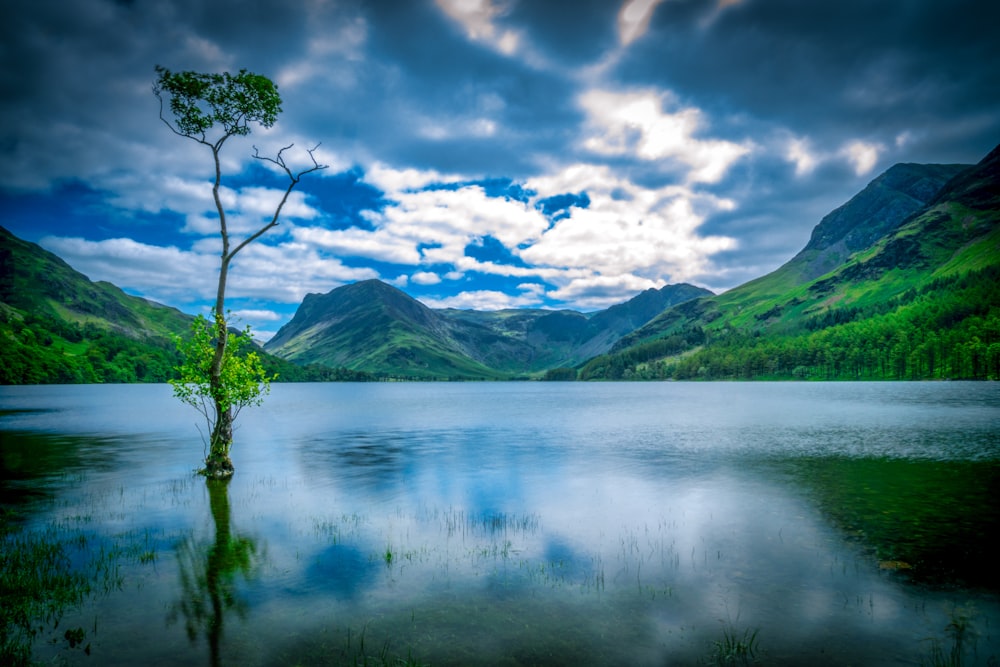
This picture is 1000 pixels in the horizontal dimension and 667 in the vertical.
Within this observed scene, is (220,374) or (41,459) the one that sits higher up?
(220,374)

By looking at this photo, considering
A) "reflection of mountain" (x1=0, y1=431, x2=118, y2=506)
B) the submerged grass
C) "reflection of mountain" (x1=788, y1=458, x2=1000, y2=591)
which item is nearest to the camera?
the submerged grass

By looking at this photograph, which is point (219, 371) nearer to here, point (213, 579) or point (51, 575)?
point (51, 575)

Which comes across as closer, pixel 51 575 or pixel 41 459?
pixel 51 575

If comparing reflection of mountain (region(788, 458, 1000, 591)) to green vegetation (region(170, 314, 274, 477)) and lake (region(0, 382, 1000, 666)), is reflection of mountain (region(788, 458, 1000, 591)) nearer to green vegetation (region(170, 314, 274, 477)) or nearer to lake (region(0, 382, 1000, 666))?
lake (region(0, 382, 1000, 666))

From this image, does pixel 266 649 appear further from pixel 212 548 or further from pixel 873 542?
pixel 873 542

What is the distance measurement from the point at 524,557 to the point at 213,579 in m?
12.5

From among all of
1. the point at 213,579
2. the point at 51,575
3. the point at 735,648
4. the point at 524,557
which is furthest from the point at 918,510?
the point at 51,575

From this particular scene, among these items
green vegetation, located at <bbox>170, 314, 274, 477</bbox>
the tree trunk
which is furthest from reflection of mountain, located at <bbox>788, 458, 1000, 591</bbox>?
the tree trunk

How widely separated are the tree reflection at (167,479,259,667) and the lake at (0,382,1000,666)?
0.12m

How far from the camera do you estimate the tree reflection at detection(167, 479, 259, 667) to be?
15.6m

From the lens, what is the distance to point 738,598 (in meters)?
18.1

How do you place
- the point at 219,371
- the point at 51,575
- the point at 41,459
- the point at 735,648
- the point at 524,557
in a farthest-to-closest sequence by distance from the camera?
the point at 41,459, the point at 219,371, the point at 524,557, the point at 51,575, the point at 735,648

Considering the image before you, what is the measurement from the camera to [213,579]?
1967 centimetres

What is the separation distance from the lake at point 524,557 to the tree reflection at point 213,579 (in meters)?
0.12
